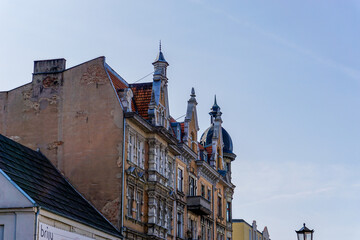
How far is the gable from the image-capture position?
3169 centimetres

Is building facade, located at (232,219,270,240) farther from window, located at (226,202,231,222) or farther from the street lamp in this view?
the street lamp

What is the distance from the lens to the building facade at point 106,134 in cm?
4262

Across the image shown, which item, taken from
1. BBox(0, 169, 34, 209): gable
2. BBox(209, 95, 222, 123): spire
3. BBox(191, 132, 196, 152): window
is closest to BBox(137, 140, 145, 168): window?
BBox(191, 132, 196, 152): window

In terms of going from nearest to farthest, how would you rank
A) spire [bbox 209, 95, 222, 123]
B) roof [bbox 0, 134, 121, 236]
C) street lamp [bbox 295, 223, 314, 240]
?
street lamp [bbox 295, 223, 314, 240], roof [bbox 0, 134, 121, 236], spire [bbox 209, 95, 222, 123]

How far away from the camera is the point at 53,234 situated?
33.2 meters

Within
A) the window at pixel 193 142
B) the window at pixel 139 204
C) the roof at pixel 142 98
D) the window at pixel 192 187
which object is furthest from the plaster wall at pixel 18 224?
the window at pixel 193 142

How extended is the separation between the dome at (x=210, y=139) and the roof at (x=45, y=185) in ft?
91.8

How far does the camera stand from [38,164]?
1569 inches

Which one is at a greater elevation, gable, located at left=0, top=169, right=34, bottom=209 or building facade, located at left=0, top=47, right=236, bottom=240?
building facade, located at left=0, top=47, right=236, bottom=240

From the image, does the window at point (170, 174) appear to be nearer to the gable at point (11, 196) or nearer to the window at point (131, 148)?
the window at point (131, 148)

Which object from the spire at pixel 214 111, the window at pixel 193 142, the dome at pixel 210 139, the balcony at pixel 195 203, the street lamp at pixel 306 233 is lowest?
the street lamp at pixel 306 233

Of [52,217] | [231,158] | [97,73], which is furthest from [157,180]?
[231,158]

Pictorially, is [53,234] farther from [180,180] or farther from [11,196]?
[180,180]

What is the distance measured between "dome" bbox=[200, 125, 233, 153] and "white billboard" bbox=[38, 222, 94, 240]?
3383 cm
